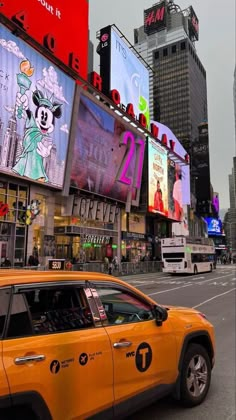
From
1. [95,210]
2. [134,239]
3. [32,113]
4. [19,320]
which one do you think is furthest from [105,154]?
[19,320]

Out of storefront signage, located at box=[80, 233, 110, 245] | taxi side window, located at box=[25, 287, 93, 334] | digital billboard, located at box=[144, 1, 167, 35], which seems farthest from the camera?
digital billboard, located at box=[144, 1, 167, 35]

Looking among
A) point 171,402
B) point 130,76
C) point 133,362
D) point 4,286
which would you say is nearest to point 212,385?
point 171,402

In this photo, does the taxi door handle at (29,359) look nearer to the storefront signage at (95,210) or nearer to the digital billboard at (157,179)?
the storefront signage at (95,210)

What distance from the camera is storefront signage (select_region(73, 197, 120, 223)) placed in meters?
37.6

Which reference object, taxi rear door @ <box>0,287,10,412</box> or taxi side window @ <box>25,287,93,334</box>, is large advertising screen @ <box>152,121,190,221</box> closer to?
taxi side window @ <box>25,287,93,334</box>

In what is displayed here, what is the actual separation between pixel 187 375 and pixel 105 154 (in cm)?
3501

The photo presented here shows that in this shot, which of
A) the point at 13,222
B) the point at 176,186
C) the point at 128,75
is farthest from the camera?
the point at 176,186

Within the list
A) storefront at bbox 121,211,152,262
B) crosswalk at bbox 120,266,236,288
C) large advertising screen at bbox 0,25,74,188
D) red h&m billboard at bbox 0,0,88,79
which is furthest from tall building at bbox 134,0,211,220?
large advertising screen at bbox 0,25,74,188

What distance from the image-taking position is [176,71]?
127 meters

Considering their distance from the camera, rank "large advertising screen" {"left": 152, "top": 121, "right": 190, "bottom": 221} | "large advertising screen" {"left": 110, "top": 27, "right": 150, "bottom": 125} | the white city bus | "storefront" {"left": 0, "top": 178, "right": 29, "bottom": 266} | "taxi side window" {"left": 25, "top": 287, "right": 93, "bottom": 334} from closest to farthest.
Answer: "taxi side window" {"left": 25, "top": 287, "right": 93, "bottom": 334} → "storefront" {"left": 0, "top": 178, "right": 29, "bottom": 266} → the white city bus → "large advertising screen" {"left": 110, "top": 27, "right": 150, "bottom": 125} → "large advertising screen" {"left": 152, "top": 121, "right": 190, "bottom": 221}

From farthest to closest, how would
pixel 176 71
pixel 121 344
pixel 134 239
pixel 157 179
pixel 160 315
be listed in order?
pixel 176 71 < pixel 157 179 < pixel 134 239 < pixel 160 315 < pixel 121 344

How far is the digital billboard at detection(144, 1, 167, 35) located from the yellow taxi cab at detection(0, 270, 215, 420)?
478ft

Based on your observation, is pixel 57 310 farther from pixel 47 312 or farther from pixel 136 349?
pixel 136 349

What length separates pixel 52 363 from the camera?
2.98 metres
